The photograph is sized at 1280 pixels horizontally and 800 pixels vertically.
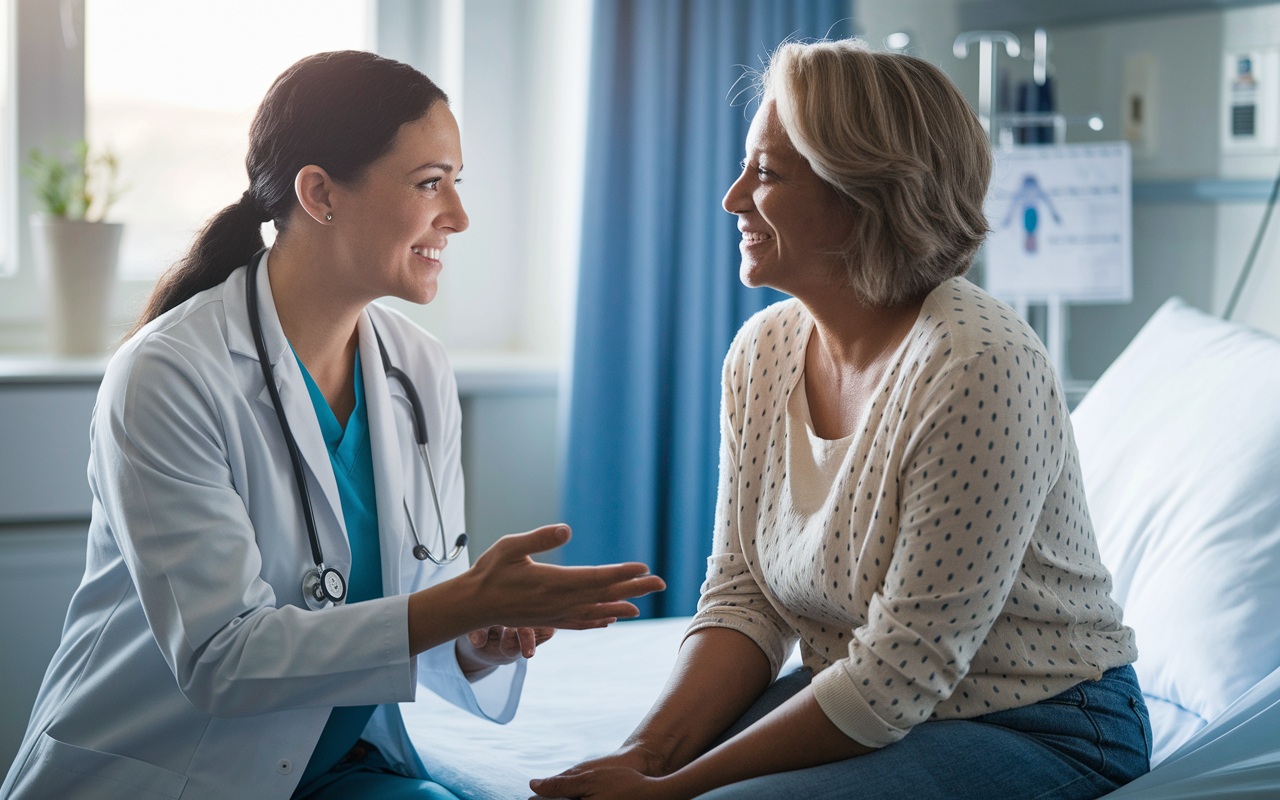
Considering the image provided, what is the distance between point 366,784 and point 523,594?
0.39 meters

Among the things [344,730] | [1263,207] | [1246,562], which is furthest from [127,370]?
[1263,207]

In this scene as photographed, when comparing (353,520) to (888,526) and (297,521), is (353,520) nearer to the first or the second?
(297,521)

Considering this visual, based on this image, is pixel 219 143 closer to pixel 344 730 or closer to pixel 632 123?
pixel 632 123

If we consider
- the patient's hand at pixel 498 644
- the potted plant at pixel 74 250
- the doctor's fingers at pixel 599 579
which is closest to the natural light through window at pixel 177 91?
the potted plant at pixel 74 250

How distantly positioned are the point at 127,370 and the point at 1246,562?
136 cm

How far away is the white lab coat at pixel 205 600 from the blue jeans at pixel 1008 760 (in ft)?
1.41

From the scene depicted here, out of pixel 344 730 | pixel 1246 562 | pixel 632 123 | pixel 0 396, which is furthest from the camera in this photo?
pixel 632 123

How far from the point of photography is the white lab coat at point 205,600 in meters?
1.07

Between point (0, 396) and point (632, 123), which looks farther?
point (632, 123)

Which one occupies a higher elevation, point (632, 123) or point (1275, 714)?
point (632, 123)

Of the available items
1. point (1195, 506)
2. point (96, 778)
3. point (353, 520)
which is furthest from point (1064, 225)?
point (96, 778)

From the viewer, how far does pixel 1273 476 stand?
55.9 inches

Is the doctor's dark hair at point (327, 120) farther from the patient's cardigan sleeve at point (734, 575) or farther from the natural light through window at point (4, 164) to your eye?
the natural light through window at point (4, 164)

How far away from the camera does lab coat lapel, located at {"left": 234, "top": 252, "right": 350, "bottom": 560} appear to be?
122 cm
